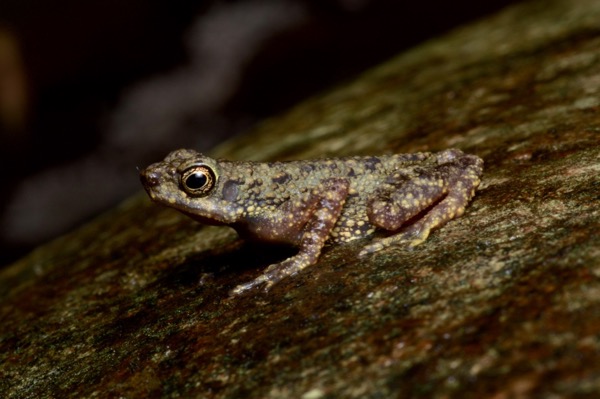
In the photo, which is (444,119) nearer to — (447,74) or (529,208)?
(447,74)

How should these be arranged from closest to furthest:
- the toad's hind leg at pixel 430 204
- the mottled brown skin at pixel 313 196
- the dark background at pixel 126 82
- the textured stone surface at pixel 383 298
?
the textured stone surface at pixel 383 298
the toad's hind leg at pixel 430 204
the mottled brown skin at pixel 313 196
the dark background at pixel 126 82

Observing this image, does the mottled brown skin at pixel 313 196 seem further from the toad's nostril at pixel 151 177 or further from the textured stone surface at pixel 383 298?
the textured stone surface at pixel 383 298

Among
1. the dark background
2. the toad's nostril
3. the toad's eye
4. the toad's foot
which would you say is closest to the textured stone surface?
the toad's foot

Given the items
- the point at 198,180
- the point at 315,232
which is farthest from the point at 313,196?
the point at 198,180

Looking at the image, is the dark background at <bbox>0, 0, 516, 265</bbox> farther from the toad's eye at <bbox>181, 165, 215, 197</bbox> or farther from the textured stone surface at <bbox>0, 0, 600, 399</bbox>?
the toad's eye at <bbox>181, 165, 215, 197</bbox>

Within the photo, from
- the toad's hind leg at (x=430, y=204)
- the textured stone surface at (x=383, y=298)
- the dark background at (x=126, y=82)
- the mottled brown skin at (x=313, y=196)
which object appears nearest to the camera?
the textured stone surface at (x=383, y=298)

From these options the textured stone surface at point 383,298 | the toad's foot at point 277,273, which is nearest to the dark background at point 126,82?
the textured stone surface at point 383,298

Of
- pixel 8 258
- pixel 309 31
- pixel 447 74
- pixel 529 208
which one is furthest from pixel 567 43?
pixel 8 258
